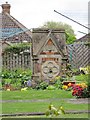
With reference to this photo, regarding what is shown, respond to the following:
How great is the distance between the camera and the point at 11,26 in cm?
5112

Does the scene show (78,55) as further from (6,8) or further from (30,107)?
(30,107)

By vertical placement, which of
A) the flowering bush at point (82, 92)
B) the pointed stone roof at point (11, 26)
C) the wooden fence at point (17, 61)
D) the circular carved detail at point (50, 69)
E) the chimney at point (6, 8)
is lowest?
the flowering bush at point (82, 92)

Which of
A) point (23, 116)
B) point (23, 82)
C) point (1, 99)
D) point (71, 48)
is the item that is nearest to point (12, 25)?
point (71, 48)

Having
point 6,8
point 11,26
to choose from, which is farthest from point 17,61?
point 6,8

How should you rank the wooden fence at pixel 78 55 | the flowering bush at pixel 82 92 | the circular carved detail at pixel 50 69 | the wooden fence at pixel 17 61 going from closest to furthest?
the flowering bush at pixel 82 92
the circular carved detail at pixel 50 69
the wooden fence at pixel 17 61
the wooden fence at pixel 78 55

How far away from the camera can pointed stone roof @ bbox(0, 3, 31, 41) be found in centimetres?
4793

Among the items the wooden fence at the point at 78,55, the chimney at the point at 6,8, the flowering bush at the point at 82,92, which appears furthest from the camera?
the chimney at the point at 6,8

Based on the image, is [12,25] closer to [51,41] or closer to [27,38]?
[27,38]

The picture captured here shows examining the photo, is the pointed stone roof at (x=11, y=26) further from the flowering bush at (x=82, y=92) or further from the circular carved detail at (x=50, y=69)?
the flowering bush at (x=82, y=92)

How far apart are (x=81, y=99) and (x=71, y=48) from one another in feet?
71.0

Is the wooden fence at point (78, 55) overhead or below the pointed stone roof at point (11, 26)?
below

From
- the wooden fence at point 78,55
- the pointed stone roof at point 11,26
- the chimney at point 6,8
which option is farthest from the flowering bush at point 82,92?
the chimney at point 6,8

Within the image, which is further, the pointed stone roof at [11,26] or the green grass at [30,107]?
the pointed stone roof at [11,26]

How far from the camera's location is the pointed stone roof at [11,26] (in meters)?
47.9
